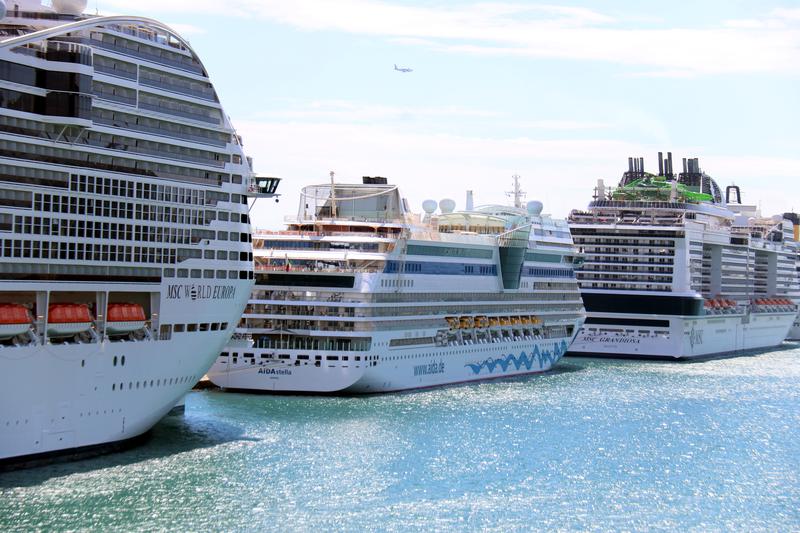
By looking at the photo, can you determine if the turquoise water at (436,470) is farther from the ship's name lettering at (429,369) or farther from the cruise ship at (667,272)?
the cruise ship at (667,272)

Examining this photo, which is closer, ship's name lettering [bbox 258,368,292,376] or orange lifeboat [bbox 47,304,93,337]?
orange lifeboat [bbox 47,304,93,337]

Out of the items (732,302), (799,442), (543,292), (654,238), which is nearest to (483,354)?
(543,292)

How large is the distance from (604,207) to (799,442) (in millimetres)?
44566

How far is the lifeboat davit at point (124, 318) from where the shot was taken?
40.9 m

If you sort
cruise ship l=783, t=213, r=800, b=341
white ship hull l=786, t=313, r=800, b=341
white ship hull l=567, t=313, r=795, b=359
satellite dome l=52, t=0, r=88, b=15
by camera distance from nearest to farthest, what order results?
satellite dome l=52, t=0, r=88, b=15, white ship hull l=567, t=313, r=795, b=359, cruise ship l=783, t=213, r=800, b=341, white ship hull l=786, t=313, r=800, b=341

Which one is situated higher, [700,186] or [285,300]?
[700,186]

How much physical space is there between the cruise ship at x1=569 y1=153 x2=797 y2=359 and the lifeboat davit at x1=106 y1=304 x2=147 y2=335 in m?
47.7

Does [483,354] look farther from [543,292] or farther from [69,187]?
[69,187]

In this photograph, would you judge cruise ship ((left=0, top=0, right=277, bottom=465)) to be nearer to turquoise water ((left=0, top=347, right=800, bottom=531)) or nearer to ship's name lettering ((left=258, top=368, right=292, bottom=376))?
turquoise water ((left=0, top=347, right=800, bottom=531))

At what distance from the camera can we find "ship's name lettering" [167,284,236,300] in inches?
1716

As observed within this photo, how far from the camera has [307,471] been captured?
4006 cm

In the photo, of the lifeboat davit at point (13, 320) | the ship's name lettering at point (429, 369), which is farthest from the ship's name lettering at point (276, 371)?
the lifeboat davit at point (13, 320)

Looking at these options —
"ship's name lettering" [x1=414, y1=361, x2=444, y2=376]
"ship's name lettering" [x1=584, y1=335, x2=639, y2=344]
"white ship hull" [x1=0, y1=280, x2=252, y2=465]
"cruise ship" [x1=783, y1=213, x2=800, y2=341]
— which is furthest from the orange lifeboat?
"cruise ship" [x1=783, y1=213, x2=800, y2=341]

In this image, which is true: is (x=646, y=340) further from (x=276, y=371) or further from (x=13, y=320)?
(x=13, y=320)
